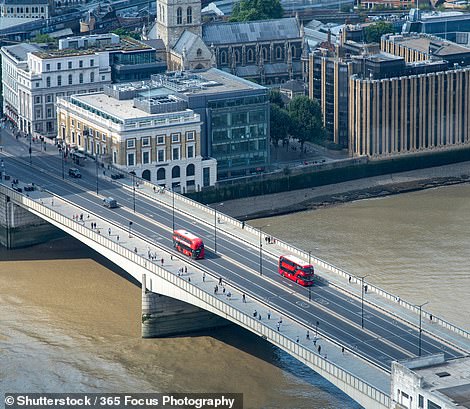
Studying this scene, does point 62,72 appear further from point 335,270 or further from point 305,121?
point 335,270

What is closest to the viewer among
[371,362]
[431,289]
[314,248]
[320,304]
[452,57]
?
[371,362]

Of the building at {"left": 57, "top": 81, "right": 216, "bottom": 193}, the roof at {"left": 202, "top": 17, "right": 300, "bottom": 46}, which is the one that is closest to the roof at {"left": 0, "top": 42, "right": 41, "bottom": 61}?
the building at {"left": 57, "top": 81, "right": 216, "bottom": 193}

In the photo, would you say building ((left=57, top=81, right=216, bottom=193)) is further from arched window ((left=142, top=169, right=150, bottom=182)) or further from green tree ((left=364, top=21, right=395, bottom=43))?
green tree ((left=364, top=21, right=395, bottom=43))

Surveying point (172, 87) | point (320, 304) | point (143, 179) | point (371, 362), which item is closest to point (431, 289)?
point (320, 304)

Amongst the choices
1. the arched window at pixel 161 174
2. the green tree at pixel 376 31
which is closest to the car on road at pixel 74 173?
the arched window at pixel 161 174

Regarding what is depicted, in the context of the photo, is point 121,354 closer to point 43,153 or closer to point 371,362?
point 371,362

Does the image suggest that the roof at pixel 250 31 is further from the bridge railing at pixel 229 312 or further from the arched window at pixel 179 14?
the bridge railing at pixel 229 312

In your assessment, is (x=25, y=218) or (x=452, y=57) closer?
(x=25, y=218)

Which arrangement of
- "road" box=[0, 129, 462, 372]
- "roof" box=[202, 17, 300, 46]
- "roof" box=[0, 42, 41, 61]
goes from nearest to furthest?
"road" box=[0, 129, 462, 372]
"roof" box=[0, 42, 41, 61]
"roof" box=[202, 17, 300, 46]
